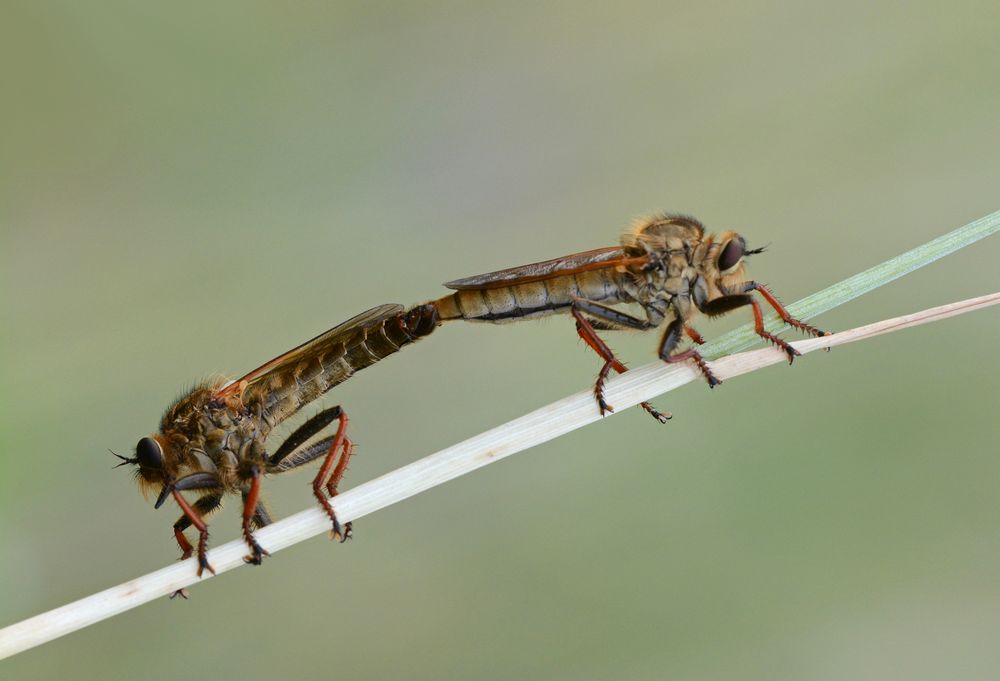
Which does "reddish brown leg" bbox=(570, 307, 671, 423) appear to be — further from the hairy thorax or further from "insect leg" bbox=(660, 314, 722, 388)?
the hairy thorax

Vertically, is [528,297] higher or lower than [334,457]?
higher

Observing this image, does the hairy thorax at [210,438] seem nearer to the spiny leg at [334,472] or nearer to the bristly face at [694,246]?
the spiny leg at [334,472]

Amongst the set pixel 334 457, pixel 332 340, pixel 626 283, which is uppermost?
pixel 332 340

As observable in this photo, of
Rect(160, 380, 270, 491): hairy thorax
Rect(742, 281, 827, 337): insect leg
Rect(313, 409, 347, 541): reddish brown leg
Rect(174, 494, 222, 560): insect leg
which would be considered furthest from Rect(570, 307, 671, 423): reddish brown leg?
Rect(174, 494, 222, 560): insect leg

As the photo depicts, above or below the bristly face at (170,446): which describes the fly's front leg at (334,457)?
below

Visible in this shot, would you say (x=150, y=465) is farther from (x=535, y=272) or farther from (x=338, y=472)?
(x=535, y=272)

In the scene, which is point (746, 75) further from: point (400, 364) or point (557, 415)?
point (557, 415)

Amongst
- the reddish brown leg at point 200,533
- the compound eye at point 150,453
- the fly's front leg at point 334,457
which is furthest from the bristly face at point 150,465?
the fly's front leg at point 334,457

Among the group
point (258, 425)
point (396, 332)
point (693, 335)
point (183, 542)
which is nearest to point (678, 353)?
point (693, 335)
